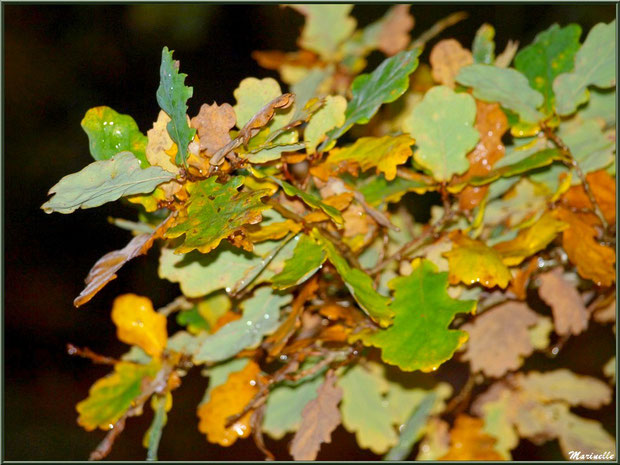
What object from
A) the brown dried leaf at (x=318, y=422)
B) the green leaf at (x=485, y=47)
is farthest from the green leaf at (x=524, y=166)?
the brown dried leaf at (x=318, y=422)

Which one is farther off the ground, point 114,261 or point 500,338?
point 114,261

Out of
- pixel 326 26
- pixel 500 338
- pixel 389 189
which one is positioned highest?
pixel 326 26

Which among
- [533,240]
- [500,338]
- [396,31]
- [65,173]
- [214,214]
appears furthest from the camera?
[65,173]

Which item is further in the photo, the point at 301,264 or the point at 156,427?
the point at 156,427

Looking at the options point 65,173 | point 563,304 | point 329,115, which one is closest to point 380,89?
point 329,115

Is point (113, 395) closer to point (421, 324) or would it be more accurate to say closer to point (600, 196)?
point (421, 324)
